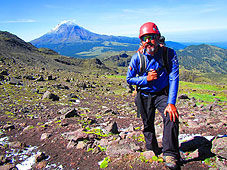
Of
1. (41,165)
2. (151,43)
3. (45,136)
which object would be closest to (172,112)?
(151,43)

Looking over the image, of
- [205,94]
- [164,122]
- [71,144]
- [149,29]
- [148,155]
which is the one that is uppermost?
[149,29]

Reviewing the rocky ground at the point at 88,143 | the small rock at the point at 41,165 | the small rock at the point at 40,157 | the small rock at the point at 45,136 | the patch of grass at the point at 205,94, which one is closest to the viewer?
the rocky ground at the point at 88,143

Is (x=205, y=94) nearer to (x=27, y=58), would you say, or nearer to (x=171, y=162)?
(x=171, y=162)

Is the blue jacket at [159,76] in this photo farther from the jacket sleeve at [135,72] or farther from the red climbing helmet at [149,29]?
the red climbing helmet at [149,29]

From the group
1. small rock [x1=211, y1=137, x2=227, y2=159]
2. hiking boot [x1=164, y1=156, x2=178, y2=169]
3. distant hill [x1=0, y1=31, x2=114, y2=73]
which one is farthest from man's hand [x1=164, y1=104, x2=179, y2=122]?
distant hill [x1=0, y1=31, x2=114, y2=73]

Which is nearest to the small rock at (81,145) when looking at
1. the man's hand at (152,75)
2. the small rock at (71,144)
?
the small rock at (71,144)

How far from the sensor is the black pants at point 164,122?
4.76 m

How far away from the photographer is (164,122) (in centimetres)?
491

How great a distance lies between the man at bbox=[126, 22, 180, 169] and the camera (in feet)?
15.6

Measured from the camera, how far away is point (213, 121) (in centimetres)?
927

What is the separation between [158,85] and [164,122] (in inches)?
42.6

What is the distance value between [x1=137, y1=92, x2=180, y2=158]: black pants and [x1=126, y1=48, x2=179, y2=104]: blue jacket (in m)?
0.29

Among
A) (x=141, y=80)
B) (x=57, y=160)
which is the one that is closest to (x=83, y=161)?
(x=57, y=160)

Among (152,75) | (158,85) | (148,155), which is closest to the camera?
(152,75)
